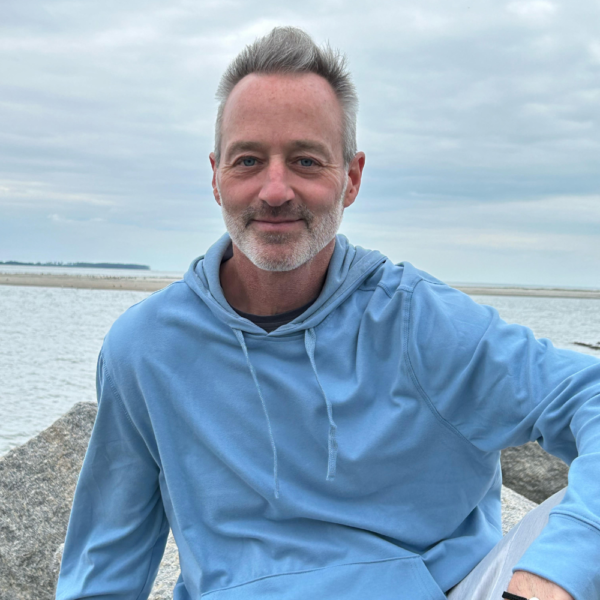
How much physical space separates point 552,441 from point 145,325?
4.08 ft

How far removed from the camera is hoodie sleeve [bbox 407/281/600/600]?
5.49 feet

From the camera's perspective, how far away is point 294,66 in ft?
6.77

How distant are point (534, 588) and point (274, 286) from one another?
114cm

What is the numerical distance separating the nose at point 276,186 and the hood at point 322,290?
0.94 ft

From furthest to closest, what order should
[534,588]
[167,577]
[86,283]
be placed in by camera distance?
[86,283] < [167,577] < [534,588]

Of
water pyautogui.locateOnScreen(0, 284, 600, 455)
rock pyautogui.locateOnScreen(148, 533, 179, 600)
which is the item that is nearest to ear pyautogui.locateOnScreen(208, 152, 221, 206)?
rock pyautogui.locateOnScreen(148, 533, 179, 600)

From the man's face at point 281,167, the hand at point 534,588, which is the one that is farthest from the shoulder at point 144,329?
the hand at point 534,588

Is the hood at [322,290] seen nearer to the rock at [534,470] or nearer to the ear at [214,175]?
the ear at [214,175]

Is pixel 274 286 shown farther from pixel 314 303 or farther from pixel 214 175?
pixel 214 175

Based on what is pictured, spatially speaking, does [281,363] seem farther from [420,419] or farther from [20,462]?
[20,462]

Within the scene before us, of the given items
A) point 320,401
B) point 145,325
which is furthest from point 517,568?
point 145,325

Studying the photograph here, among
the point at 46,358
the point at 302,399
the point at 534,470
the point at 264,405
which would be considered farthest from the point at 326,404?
the point at 46,358

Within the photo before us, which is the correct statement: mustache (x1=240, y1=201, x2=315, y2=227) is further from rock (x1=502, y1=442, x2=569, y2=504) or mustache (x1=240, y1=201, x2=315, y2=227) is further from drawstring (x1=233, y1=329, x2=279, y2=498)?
rock (x1=502, y1=442, x2=569, y2=504)

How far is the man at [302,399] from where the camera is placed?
1.96 meters
